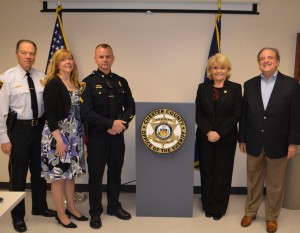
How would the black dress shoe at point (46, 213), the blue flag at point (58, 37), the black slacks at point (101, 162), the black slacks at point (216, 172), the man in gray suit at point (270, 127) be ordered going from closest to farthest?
the man in gray suit at point (270, 127)
the black slacks at point (101, 162)
the black slacks at point (216, 172)
the black dress shoe at point (46, 213)
the blue flag at point (58, 37)

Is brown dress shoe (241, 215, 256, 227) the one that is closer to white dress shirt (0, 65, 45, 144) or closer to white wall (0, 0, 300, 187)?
white wall (0, 0, 300, 187)

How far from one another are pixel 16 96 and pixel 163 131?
1.31m

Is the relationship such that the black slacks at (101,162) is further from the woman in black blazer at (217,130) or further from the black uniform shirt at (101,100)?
the woman in black blazer at (217,130)

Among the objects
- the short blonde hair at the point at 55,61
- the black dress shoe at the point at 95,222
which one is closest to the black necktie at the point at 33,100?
the short blonde hair at the point at 55,61

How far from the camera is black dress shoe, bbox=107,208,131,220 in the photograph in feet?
9.97

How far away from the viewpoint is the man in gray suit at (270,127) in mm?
2604

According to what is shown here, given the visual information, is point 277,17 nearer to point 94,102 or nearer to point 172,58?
point 172,58

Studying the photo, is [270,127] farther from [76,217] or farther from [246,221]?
[76,217]

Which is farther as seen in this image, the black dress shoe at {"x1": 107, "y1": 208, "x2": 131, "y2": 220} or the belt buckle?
the black dress shoe at {"x1": 107, "y1": 208, "x2": 131, "y2": 220}

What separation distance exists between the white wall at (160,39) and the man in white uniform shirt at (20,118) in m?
1.01

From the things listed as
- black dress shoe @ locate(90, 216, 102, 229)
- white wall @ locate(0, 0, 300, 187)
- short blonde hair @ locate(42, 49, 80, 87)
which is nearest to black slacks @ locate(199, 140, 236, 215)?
white wall @ locate(0, 0, 300, 187)

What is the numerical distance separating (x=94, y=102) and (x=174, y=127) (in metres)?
0.76

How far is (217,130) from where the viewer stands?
2.85m

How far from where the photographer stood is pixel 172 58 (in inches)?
145
